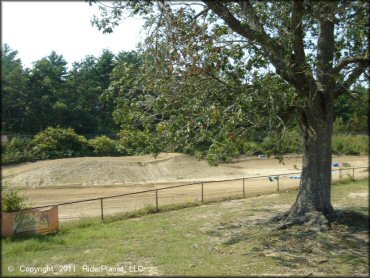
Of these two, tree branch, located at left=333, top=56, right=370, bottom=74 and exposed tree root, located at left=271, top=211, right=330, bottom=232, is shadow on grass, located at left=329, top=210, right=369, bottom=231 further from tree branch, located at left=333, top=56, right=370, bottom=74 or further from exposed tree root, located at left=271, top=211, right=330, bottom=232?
tree branch, located at left=333, top=56, right=370, bottom=74

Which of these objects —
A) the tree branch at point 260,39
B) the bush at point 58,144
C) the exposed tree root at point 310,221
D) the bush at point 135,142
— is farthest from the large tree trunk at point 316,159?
the bush at point 58,144

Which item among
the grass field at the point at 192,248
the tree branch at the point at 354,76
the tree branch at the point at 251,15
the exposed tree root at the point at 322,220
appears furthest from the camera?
the exposed tree root at the point at 322,220

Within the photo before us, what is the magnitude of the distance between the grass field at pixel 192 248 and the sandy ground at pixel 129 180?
208 inches

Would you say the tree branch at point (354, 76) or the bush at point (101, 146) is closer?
the tree branch at point (354, 76)

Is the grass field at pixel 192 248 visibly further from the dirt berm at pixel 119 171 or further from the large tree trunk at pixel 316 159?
the dirt berm at pixel 119 171

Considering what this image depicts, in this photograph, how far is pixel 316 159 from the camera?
1317 centimetres

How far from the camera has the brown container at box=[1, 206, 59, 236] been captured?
41.1 feet

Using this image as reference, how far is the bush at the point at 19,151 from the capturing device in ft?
117

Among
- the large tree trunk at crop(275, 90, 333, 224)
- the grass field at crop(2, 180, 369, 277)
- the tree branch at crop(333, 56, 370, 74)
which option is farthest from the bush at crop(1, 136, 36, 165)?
the tree branch at crop(333, 56, 370, 74)

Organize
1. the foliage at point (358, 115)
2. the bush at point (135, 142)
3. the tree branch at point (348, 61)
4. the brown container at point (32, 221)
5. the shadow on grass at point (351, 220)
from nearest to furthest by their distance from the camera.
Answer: the foliage at point (358, 115) → the tree branch at point (348, 61) → the brown container at point (32, 221) → the shadow on grass at point (351, 220) → the bush at point (135, 142)

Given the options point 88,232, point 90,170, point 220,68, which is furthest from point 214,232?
point 90,170

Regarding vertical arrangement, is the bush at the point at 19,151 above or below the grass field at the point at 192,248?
above

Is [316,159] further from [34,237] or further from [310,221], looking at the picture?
[34,237]

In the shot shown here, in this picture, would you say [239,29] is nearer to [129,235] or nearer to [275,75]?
[275,75]
